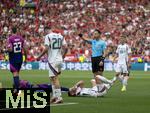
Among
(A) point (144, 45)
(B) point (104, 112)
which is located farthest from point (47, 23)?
(B) point (104, 112)

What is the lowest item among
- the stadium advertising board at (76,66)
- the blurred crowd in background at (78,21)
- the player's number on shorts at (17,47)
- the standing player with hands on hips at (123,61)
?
the stadium advertising board at (76,66)

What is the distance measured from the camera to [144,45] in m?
48.8

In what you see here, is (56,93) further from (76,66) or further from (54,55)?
(76,66)

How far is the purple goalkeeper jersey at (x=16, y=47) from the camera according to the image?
2031 cm

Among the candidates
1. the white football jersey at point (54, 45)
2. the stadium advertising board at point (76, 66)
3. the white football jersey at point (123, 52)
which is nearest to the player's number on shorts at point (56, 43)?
the white football jersey at point (54, 45)

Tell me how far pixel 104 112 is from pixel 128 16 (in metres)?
38.3

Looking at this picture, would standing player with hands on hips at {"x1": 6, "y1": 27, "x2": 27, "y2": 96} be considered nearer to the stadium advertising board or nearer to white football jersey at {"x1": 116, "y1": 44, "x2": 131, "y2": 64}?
white football jersey at {"x1": 116, "y1": 44, "x2": 131, "y2": 64}

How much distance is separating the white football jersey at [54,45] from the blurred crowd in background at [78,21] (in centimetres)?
2992

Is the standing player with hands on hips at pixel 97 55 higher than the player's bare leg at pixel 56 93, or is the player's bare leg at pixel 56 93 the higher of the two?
the standing player with hands on hips at pixel 97 55

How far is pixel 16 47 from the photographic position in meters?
20.4

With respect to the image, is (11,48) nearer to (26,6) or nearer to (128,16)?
(128,16)

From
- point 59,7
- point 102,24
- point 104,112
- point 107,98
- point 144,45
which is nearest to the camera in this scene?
point 104,112

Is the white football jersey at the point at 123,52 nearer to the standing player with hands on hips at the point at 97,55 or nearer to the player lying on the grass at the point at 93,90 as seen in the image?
the standing player with hands on hips at the point at 97,55

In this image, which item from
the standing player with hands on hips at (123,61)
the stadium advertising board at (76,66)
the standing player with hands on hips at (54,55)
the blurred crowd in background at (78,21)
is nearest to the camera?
the standing player with hands on hips at (54,55)
